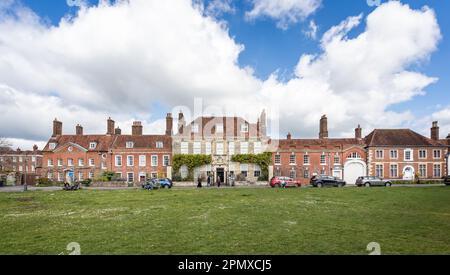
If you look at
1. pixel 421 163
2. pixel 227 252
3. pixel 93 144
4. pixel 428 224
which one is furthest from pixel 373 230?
pixel 93 144

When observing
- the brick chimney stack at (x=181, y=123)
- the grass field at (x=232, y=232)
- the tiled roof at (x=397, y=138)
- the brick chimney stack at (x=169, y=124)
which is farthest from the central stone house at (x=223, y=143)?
the grass field at (x=232, y=232)

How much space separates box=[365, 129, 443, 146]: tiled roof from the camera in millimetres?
45594

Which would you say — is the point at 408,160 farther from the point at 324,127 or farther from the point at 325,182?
the point at 325,182

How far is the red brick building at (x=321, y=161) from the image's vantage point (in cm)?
4547

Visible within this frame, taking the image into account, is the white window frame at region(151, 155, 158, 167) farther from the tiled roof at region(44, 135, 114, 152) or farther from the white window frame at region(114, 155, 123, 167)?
the tiled roof at region(44, 135, 114, 152)

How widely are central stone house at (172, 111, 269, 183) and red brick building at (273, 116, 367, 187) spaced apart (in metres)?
4.22

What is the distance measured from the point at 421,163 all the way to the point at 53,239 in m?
53.8

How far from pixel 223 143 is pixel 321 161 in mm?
17447

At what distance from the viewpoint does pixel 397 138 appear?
4656 cm

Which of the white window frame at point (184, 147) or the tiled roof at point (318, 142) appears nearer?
the white window frame at point (184, 147)

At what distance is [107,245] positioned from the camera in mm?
7395

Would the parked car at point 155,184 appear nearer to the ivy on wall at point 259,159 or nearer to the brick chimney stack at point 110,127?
the ivy on wall at point 259,159

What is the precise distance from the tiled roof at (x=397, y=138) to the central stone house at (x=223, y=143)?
1965 centimetres

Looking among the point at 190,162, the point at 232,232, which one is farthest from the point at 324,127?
the point at 232,232
